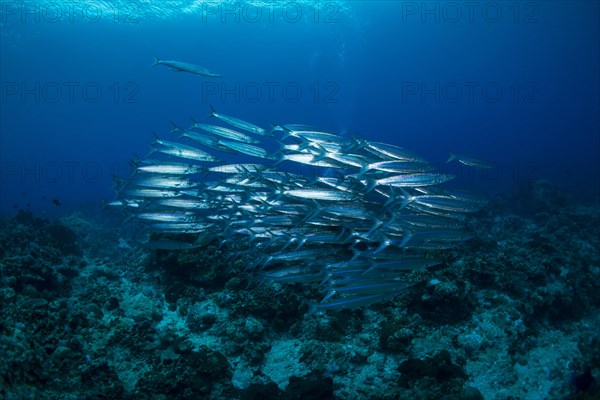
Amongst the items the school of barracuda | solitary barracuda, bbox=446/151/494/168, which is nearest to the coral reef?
the school of barracuda

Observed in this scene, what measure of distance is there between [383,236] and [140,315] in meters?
5.00

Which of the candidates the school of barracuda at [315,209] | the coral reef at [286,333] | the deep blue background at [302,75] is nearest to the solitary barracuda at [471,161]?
the school of barracuda at [315,209]

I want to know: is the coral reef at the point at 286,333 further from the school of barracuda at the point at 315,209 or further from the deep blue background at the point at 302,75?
the deep blue background at the point at 302,75

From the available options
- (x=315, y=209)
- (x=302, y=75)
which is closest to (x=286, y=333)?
(x=315, y=209)

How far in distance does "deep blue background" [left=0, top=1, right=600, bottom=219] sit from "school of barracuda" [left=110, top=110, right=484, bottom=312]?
21.7 metres

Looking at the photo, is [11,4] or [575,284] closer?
[575,284]

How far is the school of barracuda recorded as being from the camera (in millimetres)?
5664

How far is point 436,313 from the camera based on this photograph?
19.2 feet

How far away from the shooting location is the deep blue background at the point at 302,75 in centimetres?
4384

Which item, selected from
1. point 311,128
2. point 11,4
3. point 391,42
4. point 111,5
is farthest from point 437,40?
point 311,128

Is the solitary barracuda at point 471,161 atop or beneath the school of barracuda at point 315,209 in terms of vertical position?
atop

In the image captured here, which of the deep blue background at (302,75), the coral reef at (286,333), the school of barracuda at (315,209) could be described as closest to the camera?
the coral reef at (286,333)

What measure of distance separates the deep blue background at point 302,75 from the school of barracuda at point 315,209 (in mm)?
21652

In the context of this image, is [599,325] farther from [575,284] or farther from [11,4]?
[11,4]
